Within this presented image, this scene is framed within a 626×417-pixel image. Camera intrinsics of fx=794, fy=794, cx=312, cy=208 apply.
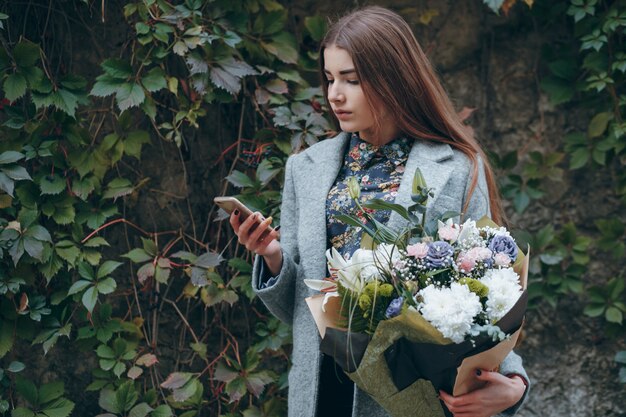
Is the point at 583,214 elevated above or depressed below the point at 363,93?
below

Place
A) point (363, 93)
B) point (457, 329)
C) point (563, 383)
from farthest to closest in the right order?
1. point (563, 383)
2. point (363, 93)
3. point (457, 329)

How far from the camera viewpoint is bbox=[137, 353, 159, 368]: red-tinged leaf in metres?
2.41

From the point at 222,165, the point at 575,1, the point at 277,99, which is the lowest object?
the point at 222,165

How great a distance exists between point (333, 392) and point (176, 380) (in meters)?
0.73

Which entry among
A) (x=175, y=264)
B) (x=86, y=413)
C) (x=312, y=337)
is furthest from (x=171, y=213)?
(x=312, y=337)

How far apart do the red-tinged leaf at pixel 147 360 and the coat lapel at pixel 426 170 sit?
1.01m

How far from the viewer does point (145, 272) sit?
2418 millimetres

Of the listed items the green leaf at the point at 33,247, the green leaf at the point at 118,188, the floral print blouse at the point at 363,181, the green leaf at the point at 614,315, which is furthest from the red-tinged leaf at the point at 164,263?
the green leaf at the point at 614,315

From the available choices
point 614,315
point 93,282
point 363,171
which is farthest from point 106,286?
point 614,315

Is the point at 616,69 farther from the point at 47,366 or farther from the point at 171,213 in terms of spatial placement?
the point at 47,366

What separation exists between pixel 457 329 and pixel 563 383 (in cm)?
156

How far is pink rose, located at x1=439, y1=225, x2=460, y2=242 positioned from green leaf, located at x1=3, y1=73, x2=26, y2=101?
1.39 m

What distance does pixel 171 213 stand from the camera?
260 centimetres

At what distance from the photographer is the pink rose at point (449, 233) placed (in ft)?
4.91
